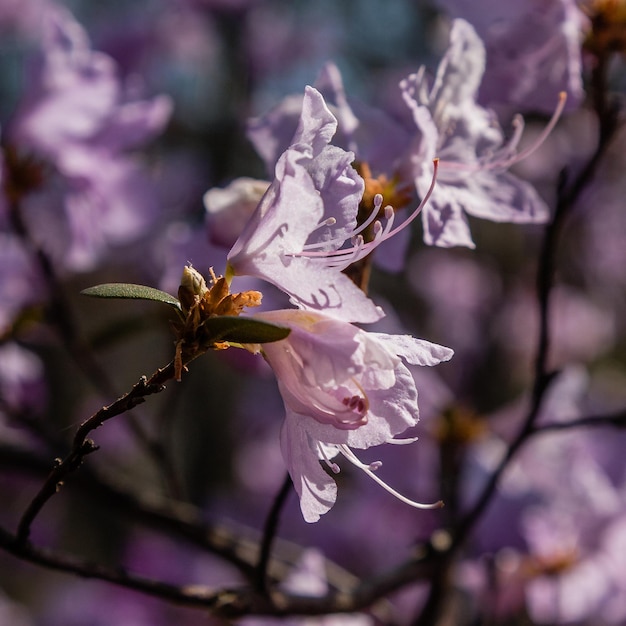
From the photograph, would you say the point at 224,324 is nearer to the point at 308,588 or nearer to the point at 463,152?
the point at 463,152

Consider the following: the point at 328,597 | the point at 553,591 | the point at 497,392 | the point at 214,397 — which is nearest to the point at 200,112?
the point at 214,397

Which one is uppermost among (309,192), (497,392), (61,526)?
(309,192)

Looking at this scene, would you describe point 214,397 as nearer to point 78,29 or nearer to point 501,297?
point 501,297

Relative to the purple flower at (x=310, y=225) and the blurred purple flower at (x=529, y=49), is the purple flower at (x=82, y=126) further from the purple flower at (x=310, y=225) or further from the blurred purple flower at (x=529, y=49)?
the purple flower at (x=310, y=225)

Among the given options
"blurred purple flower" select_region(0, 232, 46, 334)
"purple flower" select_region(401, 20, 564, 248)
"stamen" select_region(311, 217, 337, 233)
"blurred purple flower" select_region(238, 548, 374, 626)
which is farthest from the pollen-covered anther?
"blurred purple flower" select_region(0, 232, 46, 334)

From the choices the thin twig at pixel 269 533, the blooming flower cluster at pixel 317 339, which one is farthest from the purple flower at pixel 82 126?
the thin twig at pixel 269 533

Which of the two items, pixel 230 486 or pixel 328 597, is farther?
pixel 230 486
